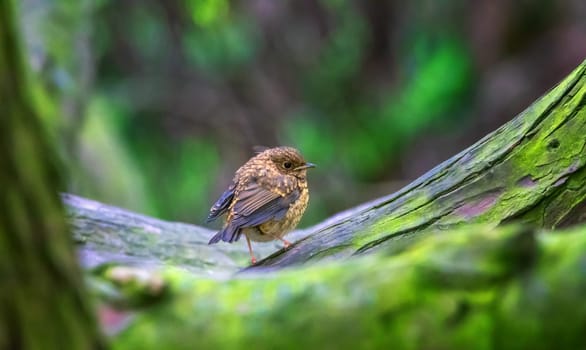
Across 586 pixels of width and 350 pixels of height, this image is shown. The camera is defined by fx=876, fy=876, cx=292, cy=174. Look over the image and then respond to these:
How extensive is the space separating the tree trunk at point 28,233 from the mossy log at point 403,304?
447 mm

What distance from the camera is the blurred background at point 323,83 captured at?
39.4 feet

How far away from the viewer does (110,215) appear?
4.63m

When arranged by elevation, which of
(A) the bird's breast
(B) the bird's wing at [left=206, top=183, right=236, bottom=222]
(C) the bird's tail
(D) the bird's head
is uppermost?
(D) the bird's head

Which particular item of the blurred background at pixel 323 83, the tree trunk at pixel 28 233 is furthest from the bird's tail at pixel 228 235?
the blurred background at pixel 323 83

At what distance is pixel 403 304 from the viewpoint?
2.27m

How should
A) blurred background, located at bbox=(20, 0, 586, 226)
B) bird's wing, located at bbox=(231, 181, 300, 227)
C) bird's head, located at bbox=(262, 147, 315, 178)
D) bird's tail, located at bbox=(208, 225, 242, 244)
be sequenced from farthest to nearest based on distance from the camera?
blurred background, located at bbox=(20, 0, 586, 226), bird's head, located at bbox=(262, 147, 315, 178), bird's wing, located at bbox=(231, 181, 300, 227), bird's tail, located at bbox=(208, 225, 242, 244)

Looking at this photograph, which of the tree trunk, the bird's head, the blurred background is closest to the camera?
the tree trunk

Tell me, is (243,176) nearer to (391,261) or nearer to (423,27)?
(391,261)

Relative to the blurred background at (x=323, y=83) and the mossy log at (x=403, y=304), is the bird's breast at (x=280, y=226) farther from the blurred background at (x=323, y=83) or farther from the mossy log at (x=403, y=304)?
the blurred background at (x=323, y=83)

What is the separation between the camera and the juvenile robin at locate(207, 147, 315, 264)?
4.93 meters

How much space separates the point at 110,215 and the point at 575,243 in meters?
2.93

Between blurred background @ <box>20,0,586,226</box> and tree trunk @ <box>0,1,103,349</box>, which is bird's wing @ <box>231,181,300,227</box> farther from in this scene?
blurred background @ <box>20,0,586,226</box>

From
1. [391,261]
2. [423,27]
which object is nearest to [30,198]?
[391,261]

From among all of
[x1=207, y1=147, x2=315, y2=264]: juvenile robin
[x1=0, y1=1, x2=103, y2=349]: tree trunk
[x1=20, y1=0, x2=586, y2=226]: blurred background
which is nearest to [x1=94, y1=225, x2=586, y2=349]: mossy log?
[x1=0, y1=1, x2=103, y2=349]: tree trunk
